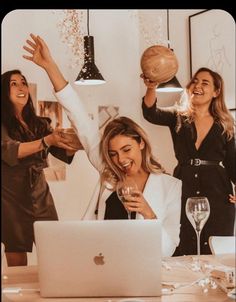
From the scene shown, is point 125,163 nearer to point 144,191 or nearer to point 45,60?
point 144,191

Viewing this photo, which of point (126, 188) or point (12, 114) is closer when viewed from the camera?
point (12, 114)

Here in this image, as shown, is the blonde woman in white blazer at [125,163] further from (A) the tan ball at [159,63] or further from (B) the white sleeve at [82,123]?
(A) the tan ball at [159,63]

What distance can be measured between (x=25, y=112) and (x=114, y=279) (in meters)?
0.77

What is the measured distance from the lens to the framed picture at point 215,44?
2285 mm

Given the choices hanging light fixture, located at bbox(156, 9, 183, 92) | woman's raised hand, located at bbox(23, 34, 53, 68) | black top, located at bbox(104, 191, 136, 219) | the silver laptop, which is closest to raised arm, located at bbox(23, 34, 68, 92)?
woman's raised hand, located at bbox(23, 34, 53, 68)

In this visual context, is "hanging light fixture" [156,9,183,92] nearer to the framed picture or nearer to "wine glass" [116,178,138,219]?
the framed picture

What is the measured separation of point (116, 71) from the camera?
7.43 feet

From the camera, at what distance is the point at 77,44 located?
2209mm

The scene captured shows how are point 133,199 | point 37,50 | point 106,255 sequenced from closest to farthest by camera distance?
point 106,255, point 37,50, point 133,199

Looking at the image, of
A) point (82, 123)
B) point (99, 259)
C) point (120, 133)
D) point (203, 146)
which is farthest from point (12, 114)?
point (203, 146)

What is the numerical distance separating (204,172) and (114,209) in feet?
1.36

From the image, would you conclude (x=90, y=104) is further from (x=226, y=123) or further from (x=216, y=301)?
(x=216, y=301)

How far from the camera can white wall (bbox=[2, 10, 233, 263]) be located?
221 cm
